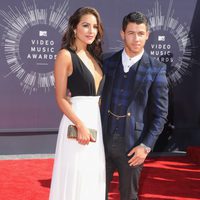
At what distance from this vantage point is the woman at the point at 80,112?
2275 mm

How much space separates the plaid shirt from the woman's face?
24cm

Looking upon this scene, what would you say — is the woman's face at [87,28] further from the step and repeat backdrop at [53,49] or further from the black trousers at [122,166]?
the step and repeat backdrop at [53,49]

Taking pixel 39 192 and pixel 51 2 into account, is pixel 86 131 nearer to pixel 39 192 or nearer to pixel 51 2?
pixel 39 192

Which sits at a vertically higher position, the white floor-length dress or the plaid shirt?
the plaid shirt

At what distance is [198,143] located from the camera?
6832 millimetres

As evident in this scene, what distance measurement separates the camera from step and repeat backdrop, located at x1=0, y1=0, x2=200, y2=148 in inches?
236

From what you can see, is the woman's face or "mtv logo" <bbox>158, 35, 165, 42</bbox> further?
"mtv logo" <bbox>158, 35, 165, 42</bbox>

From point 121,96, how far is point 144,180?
9.15 feet

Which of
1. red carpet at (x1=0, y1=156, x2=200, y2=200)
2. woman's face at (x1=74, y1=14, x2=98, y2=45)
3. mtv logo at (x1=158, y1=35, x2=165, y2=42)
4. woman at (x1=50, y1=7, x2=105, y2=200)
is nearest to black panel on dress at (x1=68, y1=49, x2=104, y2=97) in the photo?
woman at (x1=50, y1=7, x2=105, y2=200)

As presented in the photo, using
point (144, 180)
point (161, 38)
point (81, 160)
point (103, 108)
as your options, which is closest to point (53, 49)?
point (161, 38)

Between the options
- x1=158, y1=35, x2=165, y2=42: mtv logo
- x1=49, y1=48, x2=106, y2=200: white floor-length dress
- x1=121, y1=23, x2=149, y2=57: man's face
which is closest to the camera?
x1=121, y1=23, x2=149, y2=57: man's face

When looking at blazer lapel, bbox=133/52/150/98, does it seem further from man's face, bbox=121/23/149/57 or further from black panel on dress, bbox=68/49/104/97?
black panel on dress, bbox=68/49/104/97

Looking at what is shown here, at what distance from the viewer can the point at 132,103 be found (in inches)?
90.1

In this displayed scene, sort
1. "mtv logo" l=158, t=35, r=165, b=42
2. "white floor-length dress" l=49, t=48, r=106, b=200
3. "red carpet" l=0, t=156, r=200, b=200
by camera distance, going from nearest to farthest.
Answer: "white floor-length dress" l=49, t=48, r=106, b=200
"red carpet" l=0, t=156, r=200, b=200
"mtv logo" l=158, t=35, r=165, b=42
